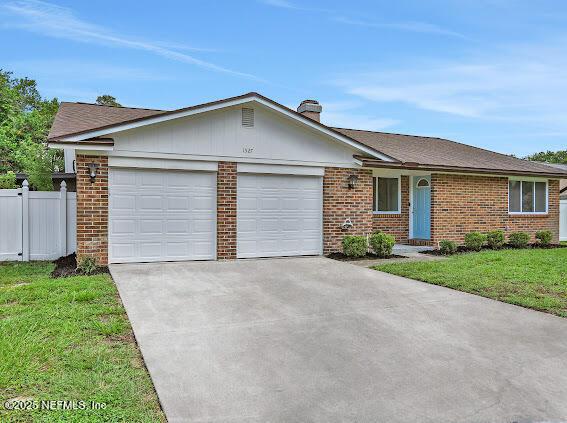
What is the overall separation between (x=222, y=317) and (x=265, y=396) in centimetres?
225

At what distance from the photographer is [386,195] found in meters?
14.5

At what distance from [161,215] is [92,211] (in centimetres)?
146

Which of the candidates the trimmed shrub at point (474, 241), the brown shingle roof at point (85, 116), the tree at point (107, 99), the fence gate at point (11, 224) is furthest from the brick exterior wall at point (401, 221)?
the tree at point (107, 99)

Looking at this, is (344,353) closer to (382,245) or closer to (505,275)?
(505,275)

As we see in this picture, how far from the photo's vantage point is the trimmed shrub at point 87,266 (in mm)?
8734

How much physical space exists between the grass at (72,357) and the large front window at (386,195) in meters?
9.70

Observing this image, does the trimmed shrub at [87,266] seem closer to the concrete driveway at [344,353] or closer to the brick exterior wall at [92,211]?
the brick exterior wall at [92,211]

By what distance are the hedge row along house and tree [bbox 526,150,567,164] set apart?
139 ft

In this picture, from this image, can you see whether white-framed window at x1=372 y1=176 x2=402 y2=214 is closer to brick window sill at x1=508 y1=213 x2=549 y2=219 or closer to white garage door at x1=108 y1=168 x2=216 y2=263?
brick window sill at x1=508 y1=213 x2=549 y2=219

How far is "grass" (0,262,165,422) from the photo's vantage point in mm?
3154

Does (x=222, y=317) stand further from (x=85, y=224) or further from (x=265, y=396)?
(x=85, y=224)

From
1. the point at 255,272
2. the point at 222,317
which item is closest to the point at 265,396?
the point at 222,317

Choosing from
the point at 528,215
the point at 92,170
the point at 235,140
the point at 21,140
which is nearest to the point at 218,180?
the point at 235,140

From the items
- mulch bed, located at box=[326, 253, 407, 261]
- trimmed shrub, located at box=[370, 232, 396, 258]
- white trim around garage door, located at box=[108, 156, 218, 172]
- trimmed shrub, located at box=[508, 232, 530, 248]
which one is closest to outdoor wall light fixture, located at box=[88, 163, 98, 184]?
white trim around garage door, located at box=[108, 156, 218, 172]
